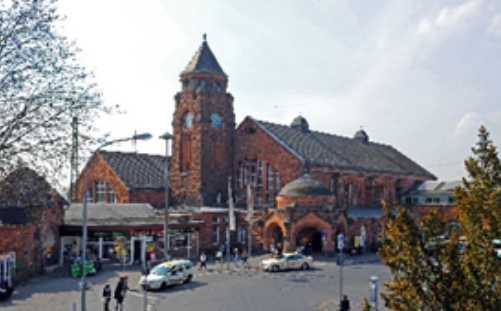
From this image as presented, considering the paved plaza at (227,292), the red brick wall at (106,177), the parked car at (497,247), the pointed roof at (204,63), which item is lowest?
the paved plaza at (227,292)

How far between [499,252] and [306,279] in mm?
22670

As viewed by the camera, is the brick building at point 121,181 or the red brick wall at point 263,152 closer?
the red brick wall at point 263,152

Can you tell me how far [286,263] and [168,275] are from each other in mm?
9741

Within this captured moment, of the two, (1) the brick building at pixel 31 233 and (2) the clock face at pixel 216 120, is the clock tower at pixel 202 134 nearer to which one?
(2) the clock face at pixel 216 120

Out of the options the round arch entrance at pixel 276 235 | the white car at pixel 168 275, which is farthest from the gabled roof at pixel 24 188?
the round arch entrance at pixel 276 235

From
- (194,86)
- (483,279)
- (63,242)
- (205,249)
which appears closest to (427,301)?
(483,279)

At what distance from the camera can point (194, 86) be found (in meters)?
52.8

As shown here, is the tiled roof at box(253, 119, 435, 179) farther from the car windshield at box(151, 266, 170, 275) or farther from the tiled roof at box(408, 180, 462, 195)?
the car windshield at box(151, 266, 170, 275)

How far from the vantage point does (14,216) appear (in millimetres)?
31641

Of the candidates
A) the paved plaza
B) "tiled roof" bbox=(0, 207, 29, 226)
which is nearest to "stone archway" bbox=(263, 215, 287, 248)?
the paved plaza

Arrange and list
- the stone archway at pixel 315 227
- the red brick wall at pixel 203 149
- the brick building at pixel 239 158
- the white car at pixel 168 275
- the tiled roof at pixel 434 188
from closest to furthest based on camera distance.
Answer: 1. the white car at pixel 168 275
2. the stone archway at pixel 315 227
3. the brick building at pixel 239 158
4. the red brick wall at pixel 203 149
5. the tiled roof at pixel 434 188

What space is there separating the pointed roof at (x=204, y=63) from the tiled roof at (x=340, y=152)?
673 centimetres

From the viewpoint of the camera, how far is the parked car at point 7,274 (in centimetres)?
2539

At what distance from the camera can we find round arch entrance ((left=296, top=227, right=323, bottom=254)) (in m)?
43.8
